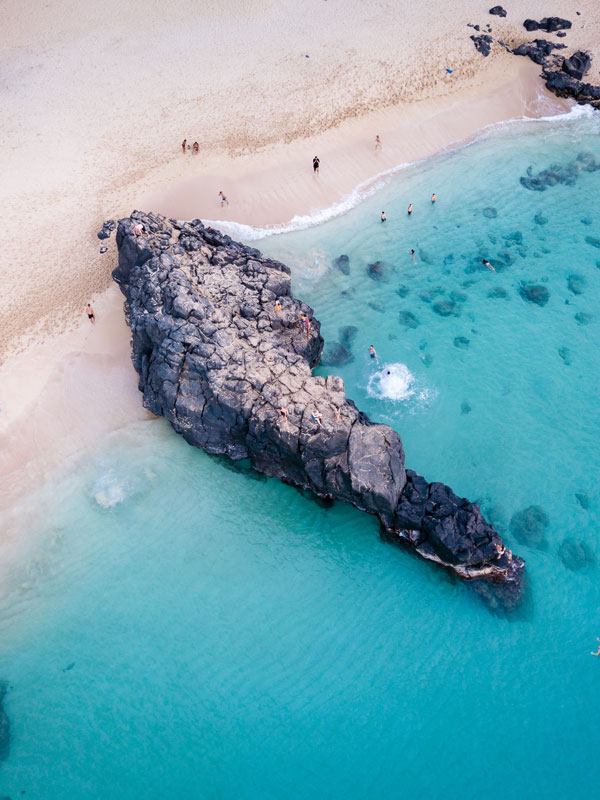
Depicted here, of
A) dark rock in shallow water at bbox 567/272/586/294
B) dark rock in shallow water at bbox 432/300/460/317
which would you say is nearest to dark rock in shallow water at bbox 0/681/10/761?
dark rock in shallow water at bbox 432/300/460/317

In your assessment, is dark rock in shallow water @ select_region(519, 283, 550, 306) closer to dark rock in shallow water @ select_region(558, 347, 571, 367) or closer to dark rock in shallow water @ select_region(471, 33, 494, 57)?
dark rock in shallow water @ select_region(558, 347, 571, 367)

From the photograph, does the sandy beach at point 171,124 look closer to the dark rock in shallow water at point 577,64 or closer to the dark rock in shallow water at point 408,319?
the dark rock in shallow water at point 577,64

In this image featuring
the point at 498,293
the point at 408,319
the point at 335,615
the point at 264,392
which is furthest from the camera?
the point at 498,293

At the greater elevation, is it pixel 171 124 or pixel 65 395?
pixel 171 124

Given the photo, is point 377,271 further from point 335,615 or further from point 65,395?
point 335,615

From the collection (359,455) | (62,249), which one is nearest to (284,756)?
(359,455)

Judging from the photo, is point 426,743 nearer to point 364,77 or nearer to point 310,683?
point 310,683

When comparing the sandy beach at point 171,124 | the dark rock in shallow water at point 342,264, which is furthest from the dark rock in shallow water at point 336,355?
the sandy beach at point 171,124

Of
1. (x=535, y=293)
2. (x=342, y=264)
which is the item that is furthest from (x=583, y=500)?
(x=342, y=264)
